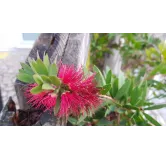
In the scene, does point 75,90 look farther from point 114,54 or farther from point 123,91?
point 114,54

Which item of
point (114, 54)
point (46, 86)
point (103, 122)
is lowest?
point (103, 122)

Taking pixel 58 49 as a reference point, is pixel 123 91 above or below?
below

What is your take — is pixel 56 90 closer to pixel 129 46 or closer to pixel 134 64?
pixel 129 46

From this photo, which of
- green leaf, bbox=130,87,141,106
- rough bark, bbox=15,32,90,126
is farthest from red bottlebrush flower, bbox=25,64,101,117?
green leaf, bbox=130,87,141,106

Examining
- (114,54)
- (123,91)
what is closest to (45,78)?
(123,91)

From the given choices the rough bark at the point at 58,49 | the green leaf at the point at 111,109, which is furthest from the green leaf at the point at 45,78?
the green leaf at the point at 111,109

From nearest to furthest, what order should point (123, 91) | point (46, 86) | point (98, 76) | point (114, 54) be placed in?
point (46, 86) < point (98, 76) < point (123, 91) < point (114, 54)

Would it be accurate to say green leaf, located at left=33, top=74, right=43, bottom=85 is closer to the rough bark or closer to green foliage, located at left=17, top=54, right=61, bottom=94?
green foliage, located at left=17, top=54, right=61, bottom=94

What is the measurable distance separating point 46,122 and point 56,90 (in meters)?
0.16

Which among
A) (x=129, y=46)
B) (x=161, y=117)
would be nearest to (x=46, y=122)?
(x=161, y=117)

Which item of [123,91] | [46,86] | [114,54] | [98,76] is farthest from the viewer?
[114,54]

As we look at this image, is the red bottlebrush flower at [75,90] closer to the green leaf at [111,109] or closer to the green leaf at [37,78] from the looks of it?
the green leaf at [37,78]

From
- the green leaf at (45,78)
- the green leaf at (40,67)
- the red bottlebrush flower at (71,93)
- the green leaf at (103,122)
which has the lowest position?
the green leaf at (103,122)

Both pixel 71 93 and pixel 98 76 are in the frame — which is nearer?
pixel 71 93
